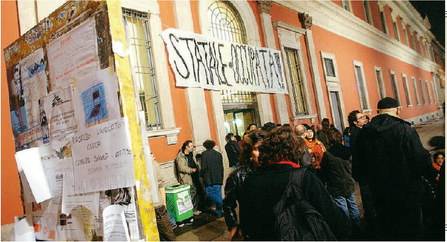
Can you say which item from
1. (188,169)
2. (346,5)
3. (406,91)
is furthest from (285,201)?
(406,91)

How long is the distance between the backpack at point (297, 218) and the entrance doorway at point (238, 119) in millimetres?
7615

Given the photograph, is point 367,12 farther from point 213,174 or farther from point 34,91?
point 34,91

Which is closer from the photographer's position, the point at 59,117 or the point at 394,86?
the point at 59,117

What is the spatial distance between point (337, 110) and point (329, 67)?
1.79 m

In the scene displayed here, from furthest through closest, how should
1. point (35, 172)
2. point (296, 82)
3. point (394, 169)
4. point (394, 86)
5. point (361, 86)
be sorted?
point (394, 86)
point (361, 86)
point (296, 82)
point (394, 169)
point (35, 172)

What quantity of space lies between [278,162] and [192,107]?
6.28 meters

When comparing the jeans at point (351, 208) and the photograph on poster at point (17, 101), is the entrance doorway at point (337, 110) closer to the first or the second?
the jeans at point (351, 208)

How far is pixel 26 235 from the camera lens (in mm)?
2211

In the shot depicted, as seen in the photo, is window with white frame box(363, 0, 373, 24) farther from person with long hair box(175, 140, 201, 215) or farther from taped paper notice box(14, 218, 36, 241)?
taped paper notice box(14, 218, 36, 241)

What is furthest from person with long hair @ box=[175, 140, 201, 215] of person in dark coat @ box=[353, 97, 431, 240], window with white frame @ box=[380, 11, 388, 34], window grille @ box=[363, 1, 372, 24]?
window with white frame @ box=[380, 11, 388, 34]

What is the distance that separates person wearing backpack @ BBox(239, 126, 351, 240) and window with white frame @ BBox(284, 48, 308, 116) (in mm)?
10348

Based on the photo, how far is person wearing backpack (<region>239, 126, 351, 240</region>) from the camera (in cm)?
217

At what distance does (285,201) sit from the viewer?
2.22 metres

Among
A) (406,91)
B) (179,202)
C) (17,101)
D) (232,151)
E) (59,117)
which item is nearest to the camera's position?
(59,117)
